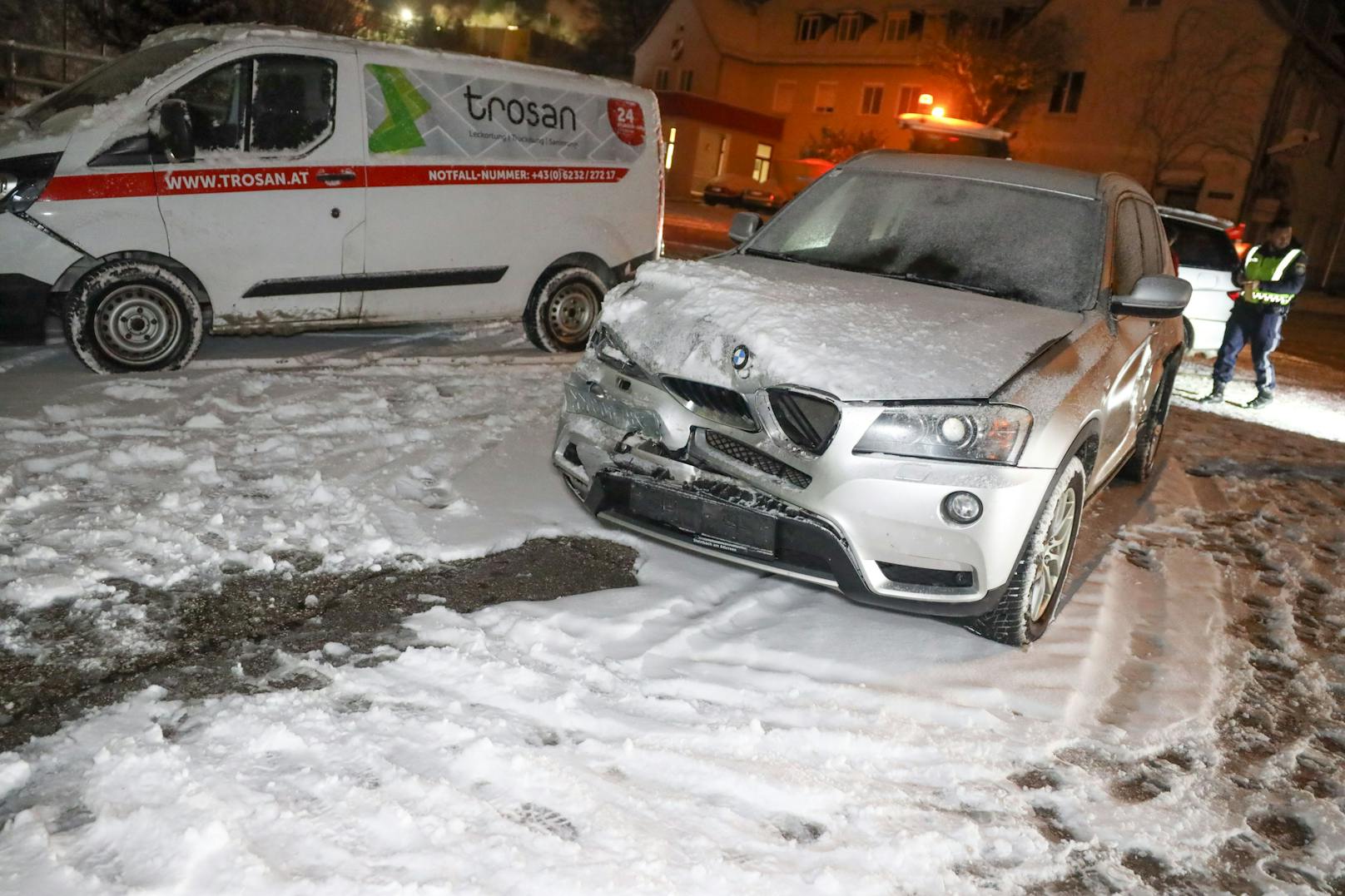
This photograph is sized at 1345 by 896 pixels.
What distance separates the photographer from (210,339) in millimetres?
7293

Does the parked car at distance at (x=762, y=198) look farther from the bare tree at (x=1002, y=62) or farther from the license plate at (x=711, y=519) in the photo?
the license plate at (x=711, y=519)

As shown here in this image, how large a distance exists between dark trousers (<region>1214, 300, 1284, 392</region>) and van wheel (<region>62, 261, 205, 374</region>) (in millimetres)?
8913

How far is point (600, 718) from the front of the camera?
3066 mm

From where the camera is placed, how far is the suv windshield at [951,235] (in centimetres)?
457

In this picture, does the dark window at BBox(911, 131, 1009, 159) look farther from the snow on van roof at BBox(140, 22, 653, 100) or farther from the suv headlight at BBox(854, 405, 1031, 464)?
the suv headlight at BBox(854, 405, 1031, 464)

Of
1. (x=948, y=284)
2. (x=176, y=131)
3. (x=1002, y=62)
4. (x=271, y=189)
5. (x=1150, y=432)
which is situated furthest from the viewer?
(x=1002, y=62)

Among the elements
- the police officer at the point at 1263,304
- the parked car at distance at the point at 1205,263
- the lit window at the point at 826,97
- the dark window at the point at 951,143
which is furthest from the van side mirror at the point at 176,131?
the lit window at the point at 826,97

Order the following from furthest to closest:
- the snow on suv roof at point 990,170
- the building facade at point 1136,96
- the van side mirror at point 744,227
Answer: the building facade at point 1136,96 → the van side mirror at point 744,227 → the snow on suv roof at point 990,170

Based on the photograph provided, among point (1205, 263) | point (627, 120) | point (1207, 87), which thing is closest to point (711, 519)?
point (627, 120)

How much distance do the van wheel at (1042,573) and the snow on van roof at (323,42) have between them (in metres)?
4.94

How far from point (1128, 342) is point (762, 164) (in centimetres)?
4437

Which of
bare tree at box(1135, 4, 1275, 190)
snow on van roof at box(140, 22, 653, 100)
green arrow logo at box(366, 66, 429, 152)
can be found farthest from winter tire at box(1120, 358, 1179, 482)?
bare tree at box(1135, 4, 1275, 190)

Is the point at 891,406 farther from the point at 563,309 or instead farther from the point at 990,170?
the point at 563,309

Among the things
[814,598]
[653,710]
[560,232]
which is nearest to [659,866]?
[653,710]
